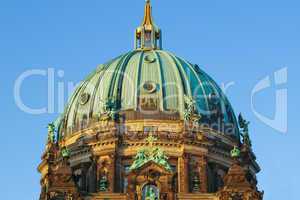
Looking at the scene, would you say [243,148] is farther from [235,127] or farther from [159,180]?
[159,180]

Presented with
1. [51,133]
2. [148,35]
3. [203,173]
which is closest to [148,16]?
[148,35]

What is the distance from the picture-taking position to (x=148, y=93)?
81438 mm

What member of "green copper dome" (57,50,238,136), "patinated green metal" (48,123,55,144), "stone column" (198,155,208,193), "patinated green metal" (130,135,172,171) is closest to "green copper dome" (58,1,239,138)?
"green copper dome" (57,50,238,136)

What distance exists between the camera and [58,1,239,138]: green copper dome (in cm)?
8019

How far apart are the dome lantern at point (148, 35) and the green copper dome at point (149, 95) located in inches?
145

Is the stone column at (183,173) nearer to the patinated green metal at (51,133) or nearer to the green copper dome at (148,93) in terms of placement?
the green copper dome at (148,93)

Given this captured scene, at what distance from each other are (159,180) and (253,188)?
7.85m

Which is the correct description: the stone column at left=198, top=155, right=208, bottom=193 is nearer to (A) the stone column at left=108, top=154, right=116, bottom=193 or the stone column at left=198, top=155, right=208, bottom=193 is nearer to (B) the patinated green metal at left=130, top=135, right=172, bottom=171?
(B) the patinated green metal at left=130, top=135, right=172, bottom=171

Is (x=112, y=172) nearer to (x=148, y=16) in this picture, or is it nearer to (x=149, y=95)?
(x=149, y=95)

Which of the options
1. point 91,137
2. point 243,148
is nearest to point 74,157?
point 91,137

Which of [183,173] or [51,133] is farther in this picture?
[51,133]

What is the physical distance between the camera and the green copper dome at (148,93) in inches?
3169

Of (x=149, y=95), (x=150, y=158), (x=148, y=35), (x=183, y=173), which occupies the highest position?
(x=148, y=35)

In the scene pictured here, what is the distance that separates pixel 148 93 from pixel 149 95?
0.83 ft
